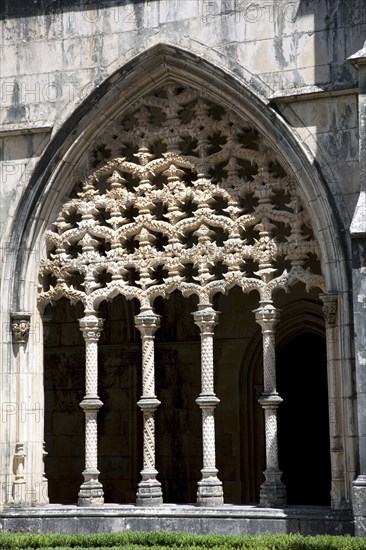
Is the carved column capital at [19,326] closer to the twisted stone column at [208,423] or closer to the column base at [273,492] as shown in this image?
the twisted stone column at [208,423]

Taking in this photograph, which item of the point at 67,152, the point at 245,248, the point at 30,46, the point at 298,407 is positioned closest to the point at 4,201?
the point at 67,152

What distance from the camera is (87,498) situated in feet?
34.2

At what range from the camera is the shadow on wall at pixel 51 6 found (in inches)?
420

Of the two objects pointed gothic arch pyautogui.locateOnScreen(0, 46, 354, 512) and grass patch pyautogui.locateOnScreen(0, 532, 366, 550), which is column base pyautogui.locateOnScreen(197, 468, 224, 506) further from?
grass patch pyautogui.locateOnScreen(0, 532, 366, 550)

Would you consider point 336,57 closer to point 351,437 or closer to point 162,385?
point 351,437

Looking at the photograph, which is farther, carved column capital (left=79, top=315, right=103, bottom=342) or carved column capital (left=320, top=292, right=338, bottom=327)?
carved column capital (left=79, top=315, right=103, bottom=342)

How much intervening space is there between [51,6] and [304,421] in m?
5.99

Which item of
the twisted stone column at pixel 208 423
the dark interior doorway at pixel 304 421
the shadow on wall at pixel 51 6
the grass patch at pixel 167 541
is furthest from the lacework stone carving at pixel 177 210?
the dark interior doorway at pixel 304 421

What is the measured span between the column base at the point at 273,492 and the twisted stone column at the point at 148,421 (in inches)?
39.4

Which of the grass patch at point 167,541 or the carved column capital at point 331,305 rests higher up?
the carved column capital at point 331,305

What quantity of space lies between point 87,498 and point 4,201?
9.20ft

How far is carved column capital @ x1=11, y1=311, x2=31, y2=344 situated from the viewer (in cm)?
1059

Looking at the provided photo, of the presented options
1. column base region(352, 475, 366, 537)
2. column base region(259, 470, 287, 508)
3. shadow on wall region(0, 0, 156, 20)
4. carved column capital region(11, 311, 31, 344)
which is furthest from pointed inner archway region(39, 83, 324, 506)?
column base region(352, 475, 366, 537)

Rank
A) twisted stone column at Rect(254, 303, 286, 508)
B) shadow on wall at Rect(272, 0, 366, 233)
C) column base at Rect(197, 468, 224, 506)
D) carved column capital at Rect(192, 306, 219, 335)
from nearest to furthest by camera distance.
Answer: shadow on wall at Rect(272, 0, 366, 233), twisted stone column at Rect(254, 303, 286, 508), column base at Rect(197, 468, 224, 506), carved column capital at Rect(192, 306, 219, 335)
